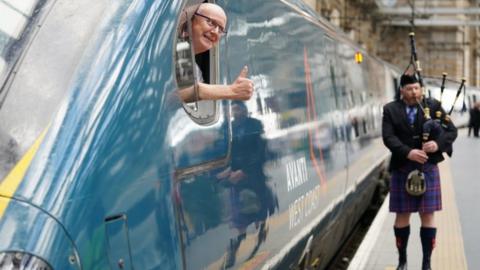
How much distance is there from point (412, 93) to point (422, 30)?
195 ft

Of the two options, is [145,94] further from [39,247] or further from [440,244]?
Result: [440,244]

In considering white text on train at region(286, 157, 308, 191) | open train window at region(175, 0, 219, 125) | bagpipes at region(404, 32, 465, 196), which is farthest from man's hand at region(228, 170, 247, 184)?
bagpipes at region(404, 32, 465, 196)

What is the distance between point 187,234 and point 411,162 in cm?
399

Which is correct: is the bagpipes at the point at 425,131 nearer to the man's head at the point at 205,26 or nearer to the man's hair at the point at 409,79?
the man's hair at the point at 409,79

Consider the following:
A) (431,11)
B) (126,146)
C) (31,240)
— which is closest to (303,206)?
(126,146)

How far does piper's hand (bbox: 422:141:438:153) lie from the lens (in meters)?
6.74

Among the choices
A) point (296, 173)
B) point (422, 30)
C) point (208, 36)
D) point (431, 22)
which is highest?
point (431, 22)

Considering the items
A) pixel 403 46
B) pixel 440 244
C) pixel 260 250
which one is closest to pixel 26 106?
pixel 260 250

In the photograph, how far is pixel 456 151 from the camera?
2681cm

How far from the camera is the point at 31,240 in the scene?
2604mm

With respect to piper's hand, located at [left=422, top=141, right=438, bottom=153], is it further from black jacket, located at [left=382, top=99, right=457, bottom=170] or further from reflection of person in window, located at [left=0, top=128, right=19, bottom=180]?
reflection of person in window, located at [left=0, top=128, right=19, bottom=180]

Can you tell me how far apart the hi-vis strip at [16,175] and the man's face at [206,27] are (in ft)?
3.29

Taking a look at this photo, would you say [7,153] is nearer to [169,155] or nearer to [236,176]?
[169,155]

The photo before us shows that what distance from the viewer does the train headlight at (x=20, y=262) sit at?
2.56 metres
